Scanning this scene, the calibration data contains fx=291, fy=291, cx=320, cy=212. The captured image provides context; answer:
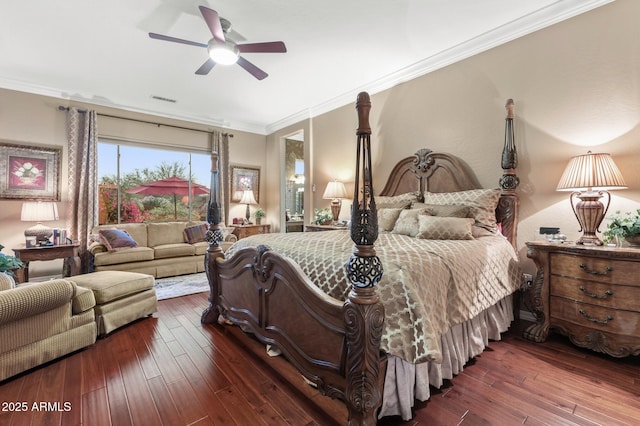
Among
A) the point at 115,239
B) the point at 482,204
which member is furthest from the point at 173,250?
the point at 482,204

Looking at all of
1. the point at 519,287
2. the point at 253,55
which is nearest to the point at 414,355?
the point at 519,287

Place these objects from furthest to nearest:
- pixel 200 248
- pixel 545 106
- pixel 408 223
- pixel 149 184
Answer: pixel 149 184 → pixel 200 248 → pixel 408 223 → pixel 545 106

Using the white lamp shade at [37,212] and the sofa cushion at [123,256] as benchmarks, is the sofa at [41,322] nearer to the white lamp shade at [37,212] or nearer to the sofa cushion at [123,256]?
the sofa cushion at [123,256]

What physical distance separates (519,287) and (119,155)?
631 cm

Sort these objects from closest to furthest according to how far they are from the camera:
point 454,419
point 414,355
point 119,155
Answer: point 414,355 < point 454,419 < point 119,155

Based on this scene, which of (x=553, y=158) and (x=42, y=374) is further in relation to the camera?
(x=553, y=158)

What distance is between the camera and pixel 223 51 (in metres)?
2.91

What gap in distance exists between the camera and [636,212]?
93.6 inches

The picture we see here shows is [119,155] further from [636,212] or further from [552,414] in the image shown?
[636,212]

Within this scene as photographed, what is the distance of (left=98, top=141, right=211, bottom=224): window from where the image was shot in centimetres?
519

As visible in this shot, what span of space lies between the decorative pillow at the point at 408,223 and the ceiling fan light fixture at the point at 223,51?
7.93 feet

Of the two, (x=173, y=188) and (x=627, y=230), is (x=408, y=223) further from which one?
(x=173, y=188)

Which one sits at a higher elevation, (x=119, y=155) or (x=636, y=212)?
(x=119, y=155)

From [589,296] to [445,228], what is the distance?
113 centimetres
